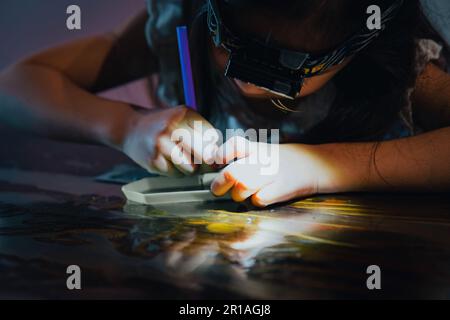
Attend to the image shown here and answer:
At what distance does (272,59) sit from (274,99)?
0.60 ft

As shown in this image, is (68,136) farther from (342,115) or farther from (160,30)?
(342,115)

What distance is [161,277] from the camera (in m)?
0.36

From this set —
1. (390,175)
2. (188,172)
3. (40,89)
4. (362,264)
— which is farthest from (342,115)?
(40,89)

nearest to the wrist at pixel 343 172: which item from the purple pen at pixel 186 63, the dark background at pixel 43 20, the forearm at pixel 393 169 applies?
the forearm at pixel 393 169

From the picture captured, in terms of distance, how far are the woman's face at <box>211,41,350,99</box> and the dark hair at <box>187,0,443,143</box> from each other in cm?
7

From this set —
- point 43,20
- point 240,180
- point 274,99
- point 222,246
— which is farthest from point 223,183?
point 43,20

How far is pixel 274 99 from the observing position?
2.38ft

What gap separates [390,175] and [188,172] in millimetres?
284

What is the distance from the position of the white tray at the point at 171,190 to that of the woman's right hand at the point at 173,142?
1 centimetres

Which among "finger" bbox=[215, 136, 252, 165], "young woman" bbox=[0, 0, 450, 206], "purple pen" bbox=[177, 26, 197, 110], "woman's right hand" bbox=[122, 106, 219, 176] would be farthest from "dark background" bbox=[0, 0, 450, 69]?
"finger" bbox=[215, 136, 252, 165]

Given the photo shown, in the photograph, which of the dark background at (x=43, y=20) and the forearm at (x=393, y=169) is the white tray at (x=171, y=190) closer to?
the forearm at (x=393, y=169)

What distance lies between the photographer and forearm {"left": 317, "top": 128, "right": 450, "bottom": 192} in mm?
613

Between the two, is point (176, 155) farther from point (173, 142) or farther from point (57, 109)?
point (57, 109)

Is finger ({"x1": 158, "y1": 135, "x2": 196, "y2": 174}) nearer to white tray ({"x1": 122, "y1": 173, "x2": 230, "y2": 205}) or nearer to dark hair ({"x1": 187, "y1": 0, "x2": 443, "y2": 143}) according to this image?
white tray ({"x1": 122, "y1": 173, "x2": 230, "y2": 205})
